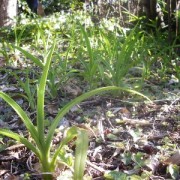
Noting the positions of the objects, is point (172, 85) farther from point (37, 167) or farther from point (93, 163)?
point (37, 167)

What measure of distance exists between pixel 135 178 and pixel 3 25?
4.31 metres

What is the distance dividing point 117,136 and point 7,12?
3.99 m

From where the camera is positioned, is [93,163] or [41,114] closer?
[41,114]

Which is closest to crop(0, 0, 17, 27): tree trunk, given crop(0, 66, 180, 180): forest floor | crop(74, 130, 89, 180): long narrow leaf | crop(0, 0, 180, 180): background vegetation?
crop(0, 0, 180, 180): background vegetation

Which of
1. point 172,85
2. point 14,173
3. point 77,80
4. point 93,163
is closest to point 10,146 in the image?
point 14,173

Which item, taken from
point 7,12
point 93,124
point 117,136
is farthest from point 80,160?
point 7,12

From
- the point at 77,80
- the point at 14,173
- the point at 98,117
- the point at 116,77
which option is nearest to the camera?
the point at 14,173

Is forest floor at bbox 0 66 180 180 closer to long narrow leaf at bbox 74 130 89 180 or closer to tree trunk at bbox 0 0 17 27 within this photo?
long narrow leaf at bbox 74 130 89 180

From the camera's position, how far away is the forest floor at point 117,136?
133 centimetres

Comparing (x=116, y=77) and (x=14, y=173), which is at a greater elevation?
(x=116, y=77)

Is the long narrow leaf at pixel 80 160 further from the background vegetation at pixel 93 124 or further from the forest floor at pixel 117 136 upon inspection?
the forest floor at pixel 117 136

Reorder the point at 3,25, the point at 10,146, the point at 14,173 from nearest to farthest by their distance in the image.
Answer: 1. the point at 14,173
2. the point at 10,146
3. the point at 3,25

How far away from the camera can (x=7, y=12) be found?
5082 mm

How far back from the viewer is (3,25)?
5.07 m
